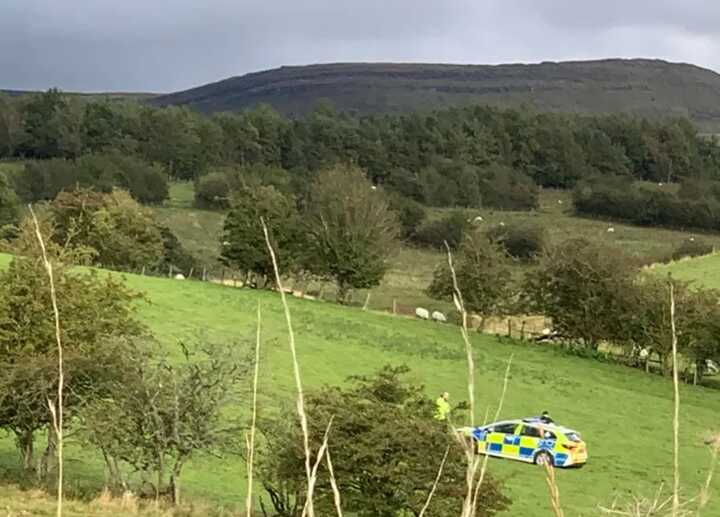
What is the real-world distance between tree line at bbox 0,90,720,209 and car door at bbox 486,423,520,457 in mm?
79414

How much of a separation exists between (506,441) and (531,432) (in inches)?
29.1

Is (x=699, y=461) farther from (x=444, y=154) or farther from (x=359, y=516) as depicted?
(x=444, y=154)

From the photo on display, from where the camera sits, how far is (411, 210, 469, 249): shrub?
304ft

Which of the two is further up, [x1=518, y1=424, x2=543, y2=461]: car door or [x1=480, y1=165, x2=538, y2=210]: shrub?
[x1=480, y1=165, x2=538, y2=210]: shrub

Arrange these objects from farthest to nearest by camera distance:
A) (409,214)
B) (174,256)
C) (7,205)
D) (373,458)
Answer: (409,214) → (7,205) → (174,256) → (373,458)

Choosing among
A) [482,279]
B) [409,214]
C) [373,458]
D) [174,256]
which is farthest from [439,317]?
[409,214]

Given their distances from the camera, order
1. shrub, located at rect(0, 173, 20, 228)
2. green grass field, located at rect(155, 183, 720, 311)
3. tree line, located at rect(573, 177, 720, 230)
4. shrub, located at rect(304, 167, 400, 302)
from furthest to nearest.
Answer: tree line, located at rect(573, 177, 720, 230), shrub, located at rect(0, 173, 20, 228), green grass field, located at rect(155, 183, 720, 311), shrub, located at rect(304, 167, 400, 302)

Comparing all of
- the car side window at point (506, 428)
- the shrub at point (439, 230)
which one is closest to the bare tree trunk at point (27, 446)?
the car side window at point (506, 428)

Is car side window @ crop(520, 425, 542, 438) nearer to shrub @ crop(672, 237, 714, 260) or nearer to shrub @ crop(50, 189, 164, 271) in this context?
shrub @ crop(50, 189, 164, 271)

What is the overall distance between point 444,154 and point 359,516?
123 meters

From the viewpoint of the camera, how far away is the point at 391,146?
135 m

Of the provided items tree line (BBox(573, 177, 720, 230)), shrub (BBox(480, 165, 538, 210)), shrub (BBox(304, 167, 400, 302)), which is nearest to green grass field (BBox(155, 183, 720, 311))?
shrub (BBox(480, 165, 538, 210))

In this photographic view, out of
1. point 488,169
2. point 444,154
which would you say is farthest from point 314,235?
point 444,154

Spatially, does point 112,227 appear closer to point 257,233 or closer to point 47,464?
point 257,233
